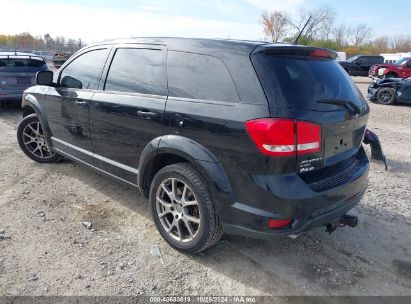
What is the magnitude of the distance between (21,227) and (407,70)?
2033 centimetres

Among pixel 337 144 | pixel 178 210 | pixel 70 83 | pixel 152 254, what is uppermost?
pixel 70 83

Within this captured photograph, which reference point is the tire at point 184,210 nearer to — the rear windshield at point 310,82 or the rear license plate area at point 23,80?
the rear windshield at point 310,82

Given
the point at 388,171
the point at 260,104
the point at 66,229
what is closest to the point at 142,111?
the point at 260,104

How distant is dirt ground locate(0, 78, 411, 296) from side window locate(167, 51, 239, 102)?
1.42 metres

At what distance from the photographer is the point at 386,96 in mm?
12578

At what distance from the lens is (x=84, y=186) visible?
459cm

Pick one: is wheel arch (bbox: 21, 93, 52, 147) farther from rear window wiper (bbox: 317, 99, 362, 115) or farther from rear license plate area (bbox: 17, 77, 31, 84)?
rear license plate area (bbox: 17, 77, 31, 84)

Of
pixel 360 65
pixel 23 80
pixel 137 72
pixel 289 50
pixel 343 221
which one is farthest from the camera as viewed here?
pixel 360 65

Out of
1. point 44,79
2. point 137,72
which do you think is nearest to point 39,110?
point 44,79

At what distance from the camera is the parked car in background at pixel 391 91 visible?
474 inches

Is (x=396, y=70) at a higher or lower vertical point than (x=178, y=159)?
higher

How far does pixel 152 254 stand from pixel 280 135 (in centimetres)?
161

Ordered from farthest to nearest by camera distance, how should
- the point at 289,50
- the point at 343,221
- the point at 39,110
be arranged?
1. the point at 39,110
2. the point at 343,221
3. the point at 289,50

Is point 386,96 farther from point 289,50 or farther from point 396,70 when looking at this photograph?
point 289,50
